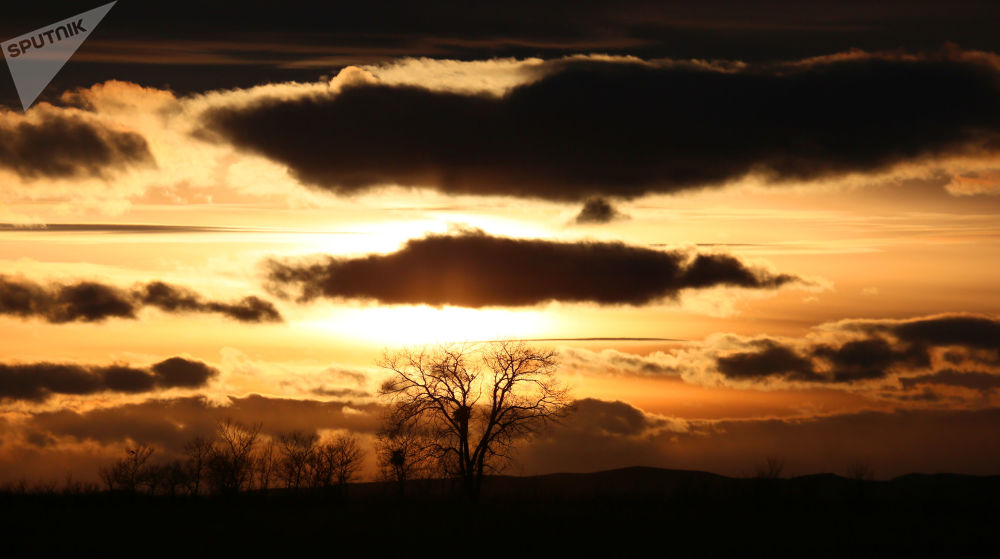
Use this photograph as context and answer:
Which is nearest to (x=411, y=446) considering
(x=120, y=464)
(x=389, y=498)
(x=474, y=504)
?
(x=389, y=498)

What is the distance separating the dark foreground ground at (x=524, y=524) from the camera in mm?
35031

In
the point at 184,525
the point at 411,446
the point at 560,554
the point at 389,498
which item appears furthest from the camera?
the point at 411,446

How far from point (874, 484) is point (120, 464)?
6011cm

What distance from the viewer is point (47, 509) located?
41.1 meters

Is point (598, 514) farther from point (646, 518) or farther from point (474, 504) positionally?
point (474, 504)

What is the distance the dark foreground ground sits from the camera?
35.0m

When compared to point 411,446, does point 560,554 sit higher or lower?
lower

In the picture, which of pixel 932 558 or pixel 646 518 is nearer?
pixel 932 558

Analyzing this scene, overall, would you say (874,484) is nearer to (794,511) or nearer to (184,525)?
(794,511)

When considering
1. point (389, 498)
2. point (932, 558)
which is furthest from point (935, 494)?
point (389, 498)

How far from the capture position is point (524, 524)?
39938 millimetres

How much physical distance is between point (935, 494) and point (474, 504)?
2457 centimetres

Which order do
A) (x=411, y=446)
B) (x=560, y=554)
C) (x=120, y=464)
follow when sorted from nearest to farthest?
1. (x=560, y=554)
2. (x=411, y=446)
3. (x=120, y=464)

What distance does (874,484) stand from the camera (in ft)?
171
